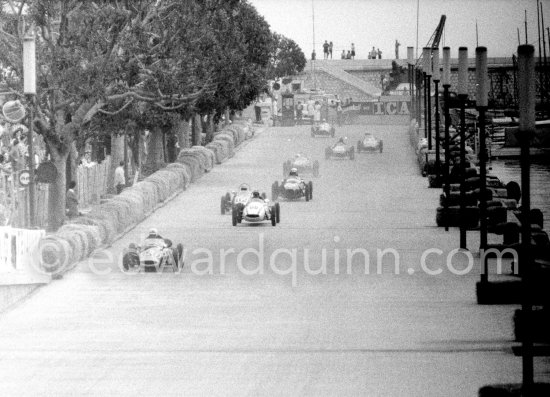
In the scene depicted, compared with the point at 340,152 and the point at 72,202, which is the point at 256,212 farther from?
the point at 340,152

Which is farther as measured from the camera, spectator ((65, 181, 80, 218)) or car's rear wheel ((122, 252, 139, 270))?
spectator ((65, 181, 80, 218))

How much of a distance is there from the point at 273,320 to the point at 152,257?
7.17 m

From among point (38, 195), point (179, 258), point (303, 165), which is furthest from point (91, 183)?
point (179, 258)

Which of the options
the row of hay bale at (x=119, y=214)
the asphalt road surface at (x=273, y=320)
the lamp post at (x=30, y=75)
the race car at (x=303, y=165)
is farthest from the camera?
the race car at (x=303, y=165)

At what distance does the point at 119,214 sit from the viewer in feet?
133

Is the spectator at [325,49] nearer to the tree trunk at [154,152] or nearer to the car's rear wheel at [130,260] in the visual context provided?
the tree trunk at [154,152]

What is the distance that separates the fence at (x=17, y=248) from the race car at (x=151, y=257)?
228 cm

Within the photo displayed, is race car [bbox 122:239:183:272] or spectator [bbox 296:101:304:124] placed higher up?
spectator [bbox 296:101:304:124]

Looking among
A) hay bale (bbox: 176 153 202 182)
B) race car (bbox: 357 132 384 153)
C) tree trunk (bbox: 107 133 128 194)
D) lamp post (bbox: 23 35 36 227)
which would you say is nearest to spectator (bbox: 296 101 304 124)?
race car (bbox: 357 132 384 153)

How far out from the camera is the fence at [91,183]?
4897 cm

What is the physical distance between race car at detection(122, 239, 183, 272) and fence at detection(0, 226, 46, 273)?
228 cm

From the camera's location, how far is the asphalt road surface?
67.2ft

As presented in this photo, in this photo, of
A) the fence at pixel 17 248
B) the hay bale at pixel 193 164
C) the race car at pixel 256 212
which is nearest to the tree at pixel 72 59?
the race car at pixel 256 212

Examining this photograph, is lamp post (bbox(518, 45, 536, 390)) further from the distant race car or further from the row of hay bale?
the distant race car
